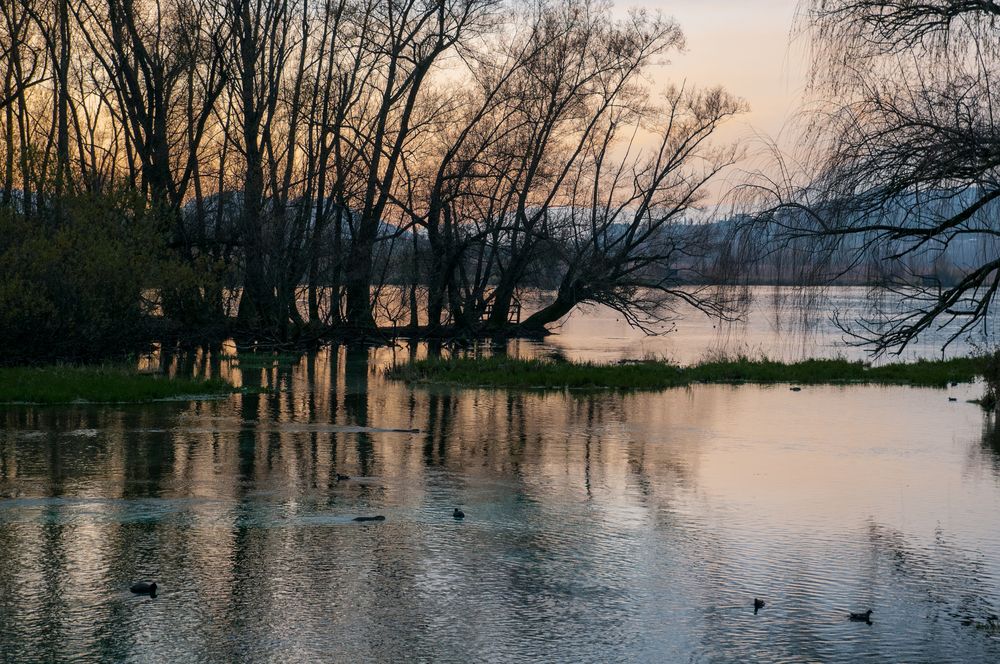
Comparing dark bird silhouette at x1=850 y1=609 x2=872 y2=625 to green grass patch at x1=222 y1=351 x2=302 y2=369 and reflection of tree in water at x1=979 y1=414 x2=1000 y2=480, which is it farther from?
green grass patch at x1=222 y1=351 x2=302 y2=369

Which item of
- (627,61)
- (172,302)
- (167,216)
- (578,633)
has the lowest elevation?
(578,633)

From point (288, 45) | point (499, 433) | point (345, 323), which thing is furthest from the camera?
point (288, 45)

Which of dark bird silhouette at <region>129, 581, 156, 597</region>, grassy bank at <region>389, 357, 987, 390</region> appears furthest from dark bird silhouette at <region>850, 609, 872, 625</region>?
grassy bank at <region>389, 357, 987, 390</region>

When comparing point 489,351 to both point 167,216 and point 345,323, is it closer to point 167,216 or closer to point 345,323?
point 345,323

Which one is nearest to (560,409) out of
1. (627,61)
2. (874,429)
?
(874,429)

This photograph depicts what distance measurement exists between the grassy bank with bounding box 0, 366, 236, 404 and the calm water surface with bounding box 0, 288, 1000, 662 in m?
1.27

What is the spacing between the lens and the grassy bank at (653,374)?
24.6 m

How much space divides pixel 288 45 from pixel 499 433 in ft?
95.6

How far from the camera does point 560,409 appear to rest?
20.1m

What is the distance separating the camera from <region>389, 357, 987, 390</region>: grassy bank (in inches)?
968

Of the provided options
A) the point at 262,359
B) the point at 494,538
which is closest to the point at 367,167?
the point at 262,359

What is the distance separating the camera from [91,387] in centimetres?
2034

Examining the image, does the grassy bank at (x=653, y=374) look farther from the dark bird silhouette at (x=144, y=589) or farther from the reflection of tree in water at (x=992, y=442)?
the dark bird silhouette at (x=144, y=589)

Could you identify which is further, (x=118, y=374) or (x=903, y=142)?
(x=118, y=374)
